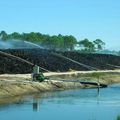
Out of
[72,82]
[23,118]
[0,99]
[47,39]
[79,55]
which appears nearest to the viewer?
[23,118]

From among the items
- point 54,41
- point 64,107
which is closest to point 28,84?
point 64,107

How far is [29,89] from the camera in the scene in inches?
2213

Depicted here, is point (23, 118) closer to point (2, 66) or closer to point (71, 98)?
point (71, 98)

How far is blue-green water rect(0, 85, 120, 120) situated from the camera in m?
41.1

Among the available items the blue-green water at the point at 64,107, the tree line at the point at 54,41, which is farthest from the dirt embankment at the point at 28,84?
the tree line at the point at 54,41

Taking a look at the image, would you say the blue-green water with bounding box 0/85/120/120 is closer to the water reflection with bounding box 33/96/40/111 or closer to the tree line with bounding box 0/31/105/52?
the water reflection with bounding box 33/96/40/111

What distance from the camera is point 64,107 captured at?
153 feet

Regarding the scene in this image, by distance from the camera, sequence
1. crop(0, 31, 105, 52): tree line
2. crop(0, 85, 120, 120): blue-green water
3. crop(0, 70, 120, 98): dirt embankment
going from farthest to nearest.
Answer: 1. crop(0, 31, 105, 52): tree line
2. crop(0, 70, 120, 98): dirt embankment
3. crop(0, 85, 120, 120): blue-green water

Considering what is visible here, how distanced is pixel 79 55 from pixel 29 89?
53138 millimetres

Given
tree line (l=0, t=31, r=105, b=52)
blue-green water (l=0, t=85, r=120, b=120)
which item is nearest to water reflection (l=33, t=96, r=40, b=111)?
blue-green water (l=0, t=85, r=120, b=120)

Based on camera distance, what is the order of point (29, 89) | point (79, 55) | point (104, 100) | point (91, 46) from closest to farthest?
1. point (104, 100)
2. point (29, 89)
3. point (79, 55)
4. point (91, 46)

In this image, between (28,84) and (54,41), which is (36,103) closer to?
(28,84)

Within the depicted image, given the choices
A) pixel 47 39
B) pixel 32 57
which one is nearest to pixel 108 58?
pixel 32 57

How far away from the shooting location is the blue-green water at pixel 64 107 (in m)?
41.1
